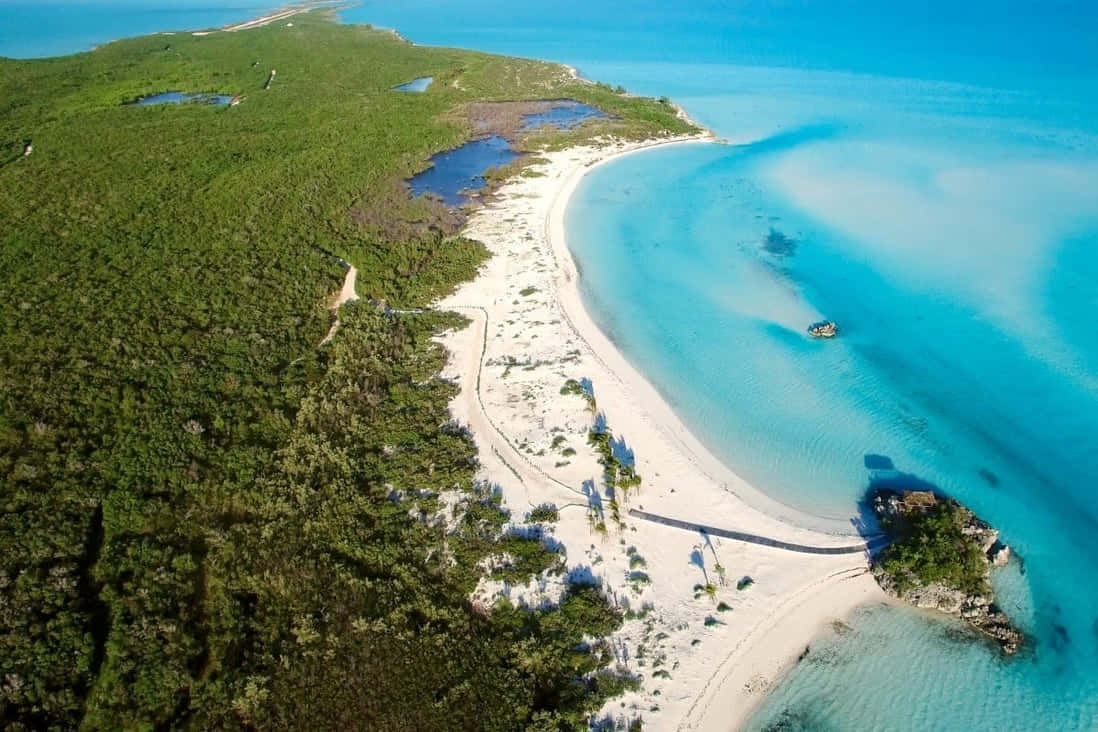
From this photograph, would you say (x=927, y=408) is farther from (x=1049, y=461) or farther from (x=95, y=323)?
(x=95, y=323)

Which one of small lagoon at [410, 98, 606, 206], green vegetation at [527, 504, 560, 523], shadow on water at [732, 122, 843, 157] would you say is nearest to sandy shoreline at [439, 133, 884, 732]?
green vegetation at [527, 504, 560, 523]

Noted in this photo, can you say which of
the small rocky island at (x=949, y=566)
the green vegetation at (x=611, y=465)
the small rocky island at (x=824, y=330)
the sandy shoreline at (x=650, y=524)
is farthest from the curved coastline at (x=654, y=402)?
the small rocky island at (x=824, y=330)

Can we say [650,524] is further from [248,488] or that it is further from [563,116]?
[563,116]

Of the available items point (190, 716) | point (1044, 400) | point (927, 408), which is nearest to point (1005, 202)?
point (1044, 400)

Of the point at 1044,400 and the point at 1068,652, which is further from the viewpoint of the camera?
the point at 1044,400

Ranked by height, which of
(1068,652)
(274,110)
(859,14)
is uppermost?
(859,14)

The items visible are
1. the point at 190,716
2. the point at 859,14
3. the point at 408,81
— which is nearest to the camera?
the point at 190,716
